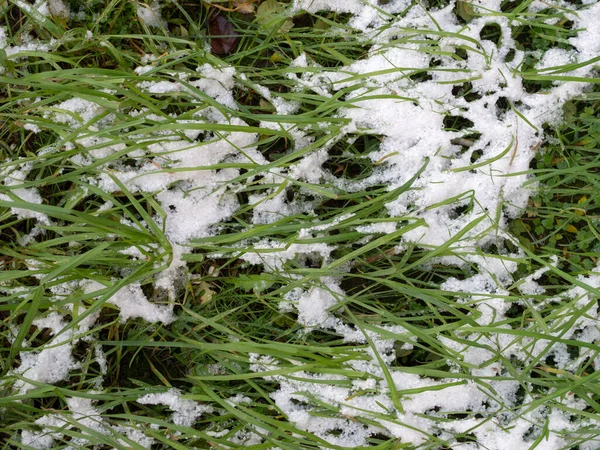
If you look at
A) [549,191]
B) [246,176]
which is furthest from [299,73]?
[549,191]

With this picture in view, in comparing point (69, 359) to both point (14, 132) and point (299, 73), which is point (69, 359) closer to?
point (14, 132)

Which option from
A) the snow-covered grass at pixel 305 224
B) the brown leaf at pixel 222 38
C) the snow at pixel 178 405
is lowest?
the snow at pixel 178 405

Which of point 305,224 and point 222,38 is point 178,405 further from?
point 222,38

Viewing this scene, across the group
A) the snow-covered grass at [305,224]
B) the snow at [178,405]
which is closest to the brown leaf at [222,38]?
the snow-covered grass at [305,224]

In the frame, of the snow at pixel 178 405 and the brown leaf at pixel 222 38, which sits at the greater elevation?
the brown leaf at pixel 222 38

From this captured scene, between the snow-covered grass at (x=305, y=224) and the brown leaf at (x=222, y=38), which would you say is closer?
the snow-covered grass at (x=305, y=224)

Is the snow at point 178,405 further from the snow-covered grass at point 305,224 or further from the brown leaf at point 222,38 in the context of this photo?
the brown leaf at point 222,38

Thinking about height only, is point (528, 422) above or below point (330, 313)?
below

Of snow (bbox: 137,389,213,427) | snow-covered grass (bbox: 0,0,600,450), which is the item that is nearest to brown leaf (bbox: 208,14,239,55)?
snow-covered grass (bbox: 0,0,600,450)
